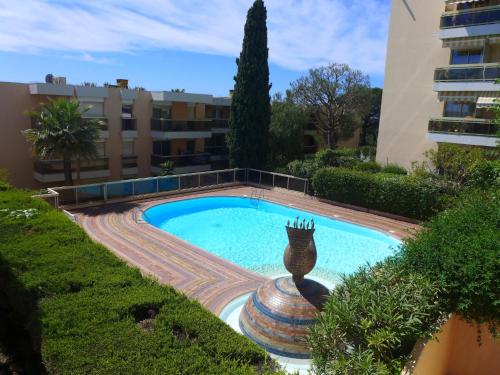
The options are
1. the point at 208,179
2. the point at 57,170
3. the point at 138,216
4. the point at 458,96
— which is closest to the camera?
the point at 138,216

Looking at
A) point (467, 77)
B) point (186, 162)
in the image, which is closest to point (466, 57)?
point (467, 77)

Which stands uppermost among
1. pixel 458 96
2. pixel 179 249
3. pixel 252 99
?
pixel 458 96

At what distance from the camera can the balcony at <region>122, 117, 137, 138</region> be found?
2774 cm

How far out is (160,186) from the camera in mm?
22938

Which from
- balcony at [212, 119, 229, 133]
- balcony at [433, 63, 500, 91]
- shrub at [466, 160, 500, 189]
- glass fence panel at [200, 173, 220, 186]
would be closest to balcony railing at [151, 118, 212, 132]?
balcony at [212, 119, 229, 133]

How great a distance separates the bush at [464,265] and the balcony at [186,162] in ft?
76.4

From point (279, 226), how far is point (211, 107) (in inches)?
695

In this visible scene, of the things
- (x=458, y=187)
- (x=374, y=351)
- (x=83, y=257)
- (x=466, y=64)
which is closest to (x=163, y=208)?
(x=83, y=257)

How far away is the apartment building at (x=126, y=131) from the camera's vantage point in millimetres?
23891

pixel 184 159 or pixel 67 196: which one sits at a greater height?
pixel 184 159

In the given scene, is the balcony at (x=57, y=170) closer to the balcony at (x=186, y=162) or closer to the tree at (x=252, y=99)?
the balcony at (x=186, y=162)

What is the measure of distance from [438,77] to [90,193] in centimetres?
2029

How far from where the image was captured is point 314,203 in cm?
2309

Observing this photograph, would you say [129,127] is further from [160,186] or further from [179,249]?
[179,249]
